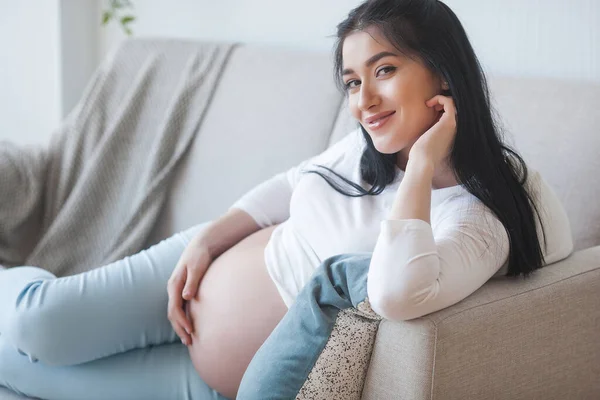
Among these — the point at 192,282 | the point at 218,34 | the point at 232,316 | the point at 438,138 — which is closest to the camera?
the point at 438,138

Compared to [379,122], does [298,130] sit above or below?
below

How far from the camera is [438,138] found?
Result: 1.23m

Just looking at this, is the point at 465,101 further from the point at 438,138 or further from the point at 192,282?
the point at 192,282

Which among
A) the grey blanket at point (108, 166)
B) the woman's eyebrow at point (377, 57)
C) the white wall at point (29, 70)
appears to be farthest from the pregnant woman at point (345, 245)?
the white wall at point (29, 70)

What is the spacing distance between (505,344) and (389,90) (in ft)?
1.33

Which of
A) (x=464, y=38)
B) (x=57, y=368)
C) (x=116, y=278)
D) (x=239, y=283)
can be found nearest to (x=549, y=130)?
(x=464, y=38)

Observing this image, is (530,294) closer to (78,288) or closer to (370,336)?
(370,336)

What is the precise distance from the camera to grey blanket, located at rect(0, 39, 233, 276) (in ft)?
7.13

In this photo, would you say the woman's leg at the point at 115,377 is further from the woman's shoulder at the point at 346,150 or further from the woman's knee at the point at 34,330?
the woman's shoulder at the point at 346,150

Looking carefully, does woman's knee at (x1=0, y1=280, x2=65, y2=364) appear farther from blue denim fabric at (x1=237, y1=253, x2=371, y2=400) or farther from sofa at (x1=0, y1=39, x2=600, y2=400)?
blue denim fabric at (x1=237, y1=253, x2=371, y2=400)

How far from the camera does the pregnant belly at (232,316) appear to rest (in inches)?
54.2

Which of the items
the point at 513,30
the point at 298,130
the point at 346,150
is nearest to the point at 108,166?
the point at 298,130

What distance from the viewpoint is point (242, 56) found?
2.24m

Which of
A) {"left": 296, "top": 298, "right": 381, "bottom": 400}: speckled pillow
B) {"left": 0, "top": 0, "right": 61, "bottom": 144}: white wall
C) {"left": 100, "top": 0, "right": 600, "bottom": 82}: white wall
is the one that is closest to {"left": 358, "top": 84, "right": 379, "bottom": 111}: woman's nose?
{"left": 296, "top": 298, "right": 381, "bottom": 400}: speckled pillow
